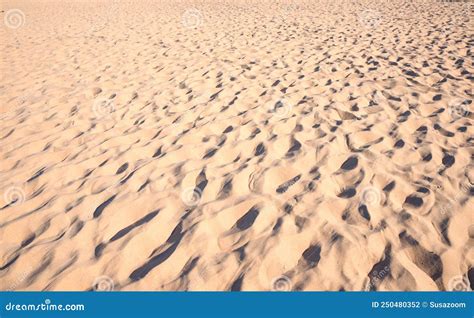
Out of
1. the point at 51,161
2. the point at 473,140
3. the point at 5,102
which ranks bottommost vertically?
the point at 473,140

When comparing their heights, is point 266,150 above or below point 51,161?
below

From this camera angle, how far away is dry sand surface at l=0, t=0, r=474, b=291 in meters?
2.20

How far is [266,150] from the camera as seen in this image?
3.32 meters

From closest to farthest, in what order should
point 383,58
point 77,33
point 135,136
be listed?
point 135,136
point 383,58
point 77,33

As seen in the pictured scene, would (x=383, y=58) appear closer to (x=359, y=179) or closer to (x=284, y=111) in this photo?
(x=284, y=111)

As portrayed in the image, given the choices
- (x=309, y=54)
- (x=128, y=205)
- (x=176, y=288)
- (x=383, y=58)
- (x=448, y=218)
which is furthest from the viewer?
(x=309, y=54)

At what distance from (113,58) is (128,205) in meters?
5.08

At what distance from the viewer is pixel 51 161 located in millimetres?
3348

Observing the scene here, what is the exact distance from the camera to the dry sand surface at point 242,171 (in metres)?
2.20

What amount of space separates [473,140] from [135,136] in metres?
3.91

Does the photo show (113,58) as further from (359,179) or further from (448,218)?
(448,218)

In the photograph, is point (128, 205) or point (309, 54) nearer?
point (128, 205)

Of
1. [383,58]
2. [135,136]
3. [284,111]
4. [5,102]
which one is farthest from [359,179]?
[5,102]

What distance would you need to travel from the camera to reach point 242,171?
3020 mm
